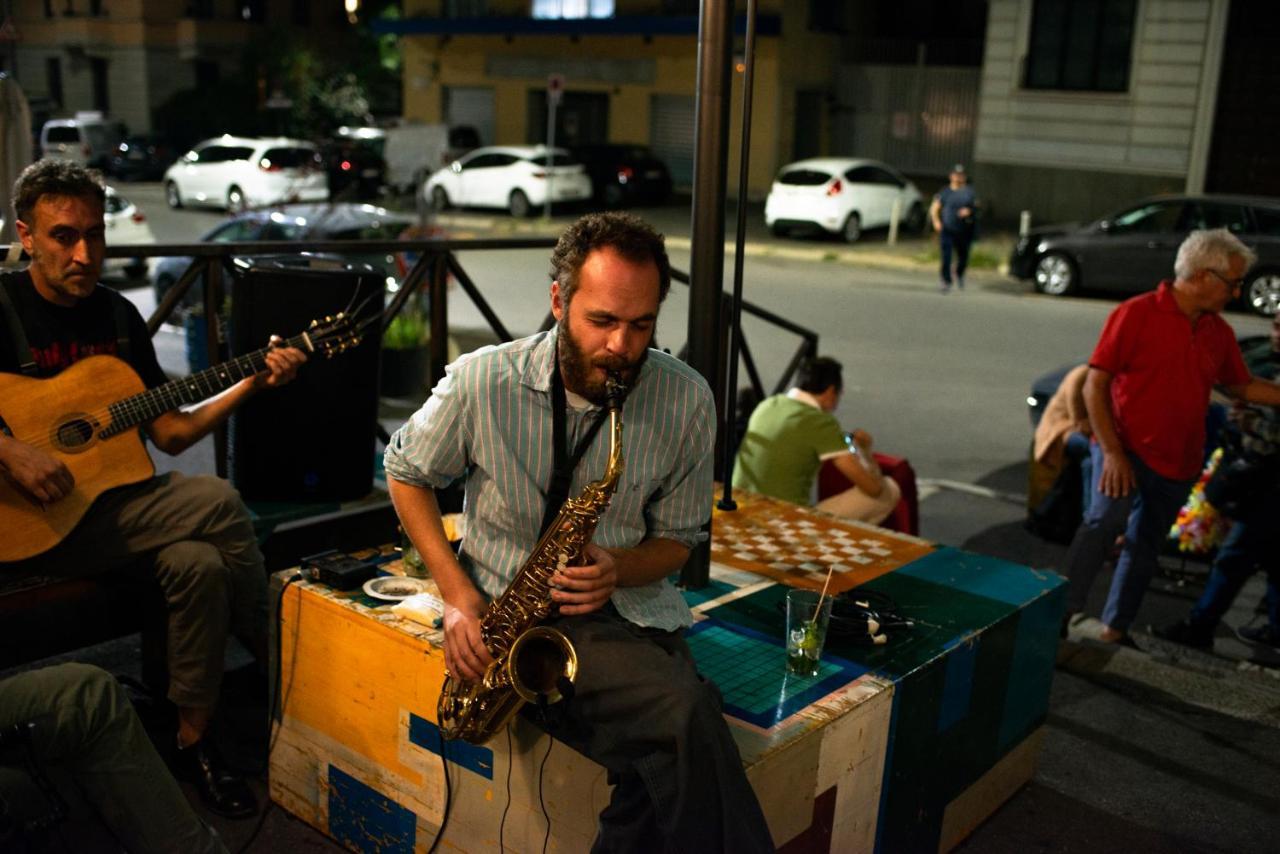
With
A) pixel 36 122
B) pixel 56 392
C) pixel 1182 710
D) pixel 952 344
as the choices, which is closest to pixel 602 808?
pixel 56 392

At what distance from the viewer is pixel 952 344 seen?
42.2 feet

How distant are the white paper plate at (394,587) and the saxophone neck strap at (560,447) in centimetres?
83

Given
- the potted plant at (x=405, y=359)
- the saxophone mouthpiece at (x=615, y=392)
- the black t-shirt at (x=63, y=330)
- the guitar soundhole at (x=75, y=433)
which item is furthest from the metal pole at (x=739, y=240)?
the potted plant at (x=405, y=359)

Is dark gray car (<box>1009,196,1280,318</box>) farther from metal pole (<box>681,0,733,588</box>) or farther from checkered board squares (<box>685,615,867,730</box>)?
checkered board squares (<box>685,615,867,730</box>)

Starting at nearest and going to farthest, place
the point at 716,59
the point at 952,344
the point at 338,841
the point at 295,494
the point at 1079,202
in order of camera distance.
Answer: the point at 338,841 → the point at 716,59 → the point at 295,494 → the point at 952,344 → the point at 1079,202

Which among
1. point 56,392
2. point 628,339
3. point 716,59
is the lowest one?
point 56,392

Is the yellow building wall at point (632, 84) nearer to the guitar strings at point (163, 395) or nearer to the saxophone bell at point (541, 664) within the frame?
the guitar strings at point (163, 395)

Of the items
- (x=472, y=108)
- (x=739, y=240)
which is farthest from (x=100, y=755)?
(x=472, y=108)

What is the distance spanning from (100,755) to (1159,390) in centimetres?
397

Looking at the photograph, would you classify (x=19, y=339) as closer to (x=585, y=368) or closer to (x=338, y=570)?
(x=338, y=570)

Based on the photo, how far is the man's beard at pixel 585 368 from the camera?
2.87m

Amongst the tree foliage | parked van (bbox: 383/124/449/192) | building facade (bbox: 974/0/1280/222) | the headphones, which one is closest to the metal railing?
the headphones

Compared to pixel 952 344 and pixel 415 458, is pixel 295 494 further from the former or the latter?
pixel 952 344

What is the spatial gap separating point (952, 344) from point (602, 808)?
10498 mm
